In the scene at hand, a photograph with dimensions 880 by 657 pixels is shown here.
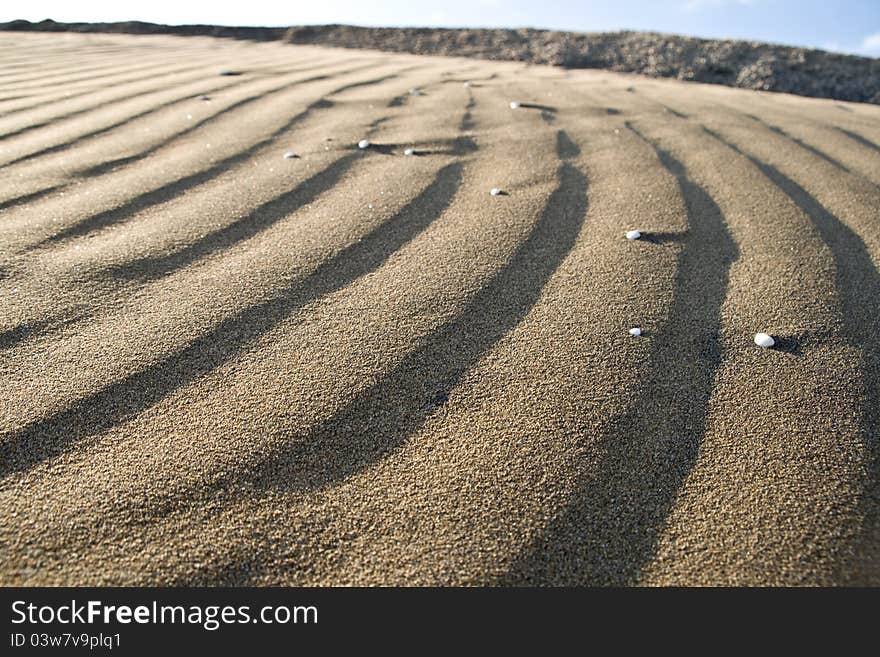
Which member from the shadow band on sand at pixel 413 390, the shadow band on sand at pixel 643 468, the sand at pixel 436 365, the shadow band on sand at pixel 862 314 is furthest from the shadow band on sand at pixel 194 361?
the shadow band on sand at pixel 862 314

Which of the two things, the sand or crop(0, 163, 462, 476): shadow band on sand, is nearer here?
the sand

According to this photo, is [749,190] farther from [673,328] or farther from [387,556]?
[387,556]

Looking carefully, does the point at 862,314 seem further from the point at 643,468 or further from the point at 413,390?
the point at 413,390

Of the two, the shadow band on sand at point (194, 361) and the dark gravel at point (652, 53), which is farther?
the dark gravel at point (652, 53)

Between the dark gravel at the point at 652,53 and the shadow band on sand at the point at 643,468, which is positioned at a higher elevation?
the dark gravel at the point at 652,53

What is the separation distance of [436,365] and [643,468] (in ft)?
1.37

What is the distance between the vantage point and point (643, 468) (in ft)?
3.09

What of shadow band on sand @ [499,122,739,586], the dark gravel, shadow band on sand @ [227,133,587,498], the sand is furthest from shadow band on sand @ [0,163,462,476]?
the dark gravel

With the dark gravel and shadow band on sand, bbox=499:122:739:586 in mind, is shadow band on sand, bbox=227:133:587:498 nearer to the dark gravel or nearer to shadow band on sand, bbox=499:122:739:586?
shadow band on sand, bbox=499:122:739:586

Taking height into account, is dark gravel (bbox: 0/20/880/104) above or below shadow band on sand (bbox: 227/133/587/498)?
above

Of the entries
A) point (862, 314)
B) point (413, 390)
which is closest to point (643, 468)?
point (413, 390)

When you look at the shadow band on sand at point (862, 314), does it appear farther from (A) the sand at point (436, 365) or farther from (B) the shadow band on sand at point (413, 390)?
(B) the shadow band on sand at point (413, 390)

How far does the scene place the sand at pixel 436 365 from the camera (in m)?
0.82

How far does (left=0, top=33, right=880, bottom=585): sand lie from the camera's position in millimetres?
822
